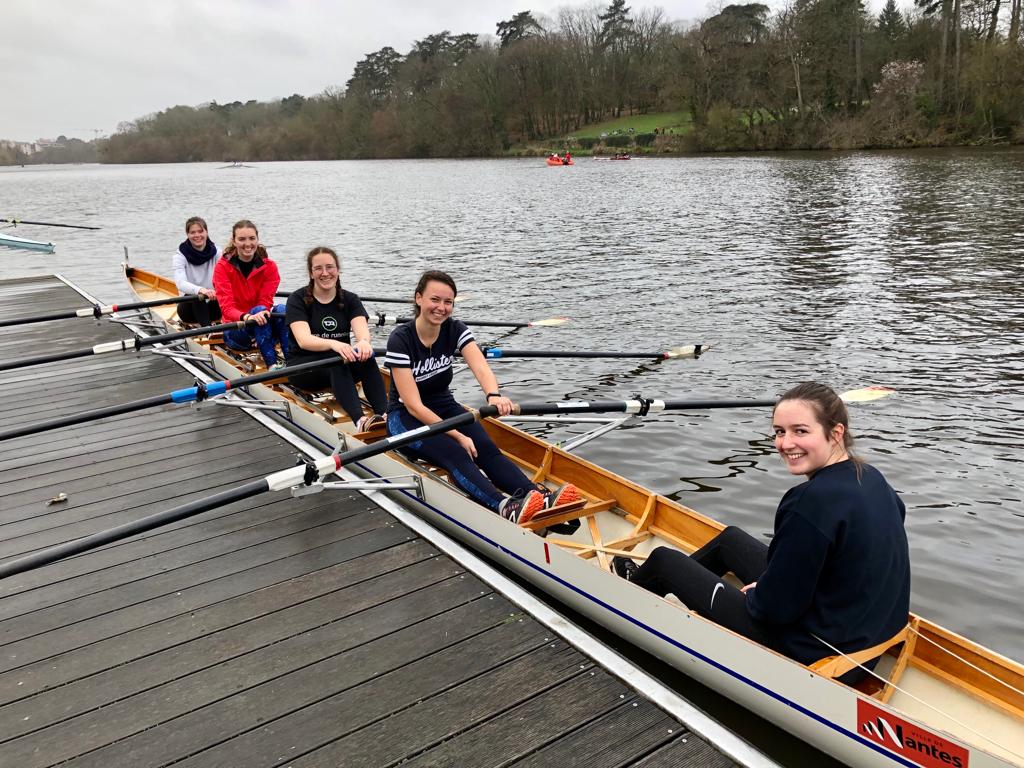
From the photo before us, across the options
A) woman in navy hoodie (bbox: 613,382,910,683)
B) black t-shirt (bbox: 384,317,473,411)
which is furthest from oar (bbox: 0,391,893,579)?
woman in navy hoodie (bbox: 613,382,910,683)

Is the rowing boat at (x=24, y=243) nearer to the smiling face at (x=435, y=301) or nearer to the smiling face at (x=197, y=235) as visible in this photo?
the smiling face at (x=197, y=235)

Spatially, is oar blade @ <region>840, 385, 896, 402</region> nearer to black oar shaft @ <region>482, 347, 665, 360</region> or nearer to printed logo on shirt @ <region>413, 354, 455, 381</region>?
black oar shaft @ <region>482, 347, 665, 360</region>

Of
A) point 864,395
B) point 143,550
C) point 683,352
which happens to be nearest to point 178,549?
point 143,550

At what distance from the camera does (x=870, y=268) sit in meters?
17.3

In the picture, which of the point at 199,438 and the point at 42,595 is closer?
the point at 42,595

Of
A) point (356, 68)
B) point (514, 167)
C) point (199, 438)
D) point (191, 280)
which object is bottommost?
point (199, 438)

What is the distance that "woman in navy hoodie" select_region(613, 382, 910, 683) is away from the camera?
3.24 meters

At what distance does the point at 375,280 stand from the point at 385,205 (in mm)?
21325

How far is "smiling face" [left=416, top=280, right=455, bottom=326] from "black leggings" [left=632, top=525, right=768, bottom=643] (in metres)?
2.45

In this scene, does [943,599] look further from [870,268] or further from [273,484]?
[870,268]

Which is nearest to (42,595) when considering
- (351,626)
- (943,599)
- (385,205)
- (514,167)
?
(351,626)

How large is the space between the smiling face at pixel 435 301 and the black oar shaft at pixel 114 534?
176 cm

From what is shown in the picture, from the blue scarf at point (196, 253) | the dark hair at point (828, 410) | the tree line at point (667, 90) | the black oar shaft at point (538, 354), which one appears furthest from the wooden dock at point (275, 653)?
the tree line at point (667, 90)

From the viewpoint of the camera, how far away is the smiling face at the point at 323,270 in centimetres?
722
